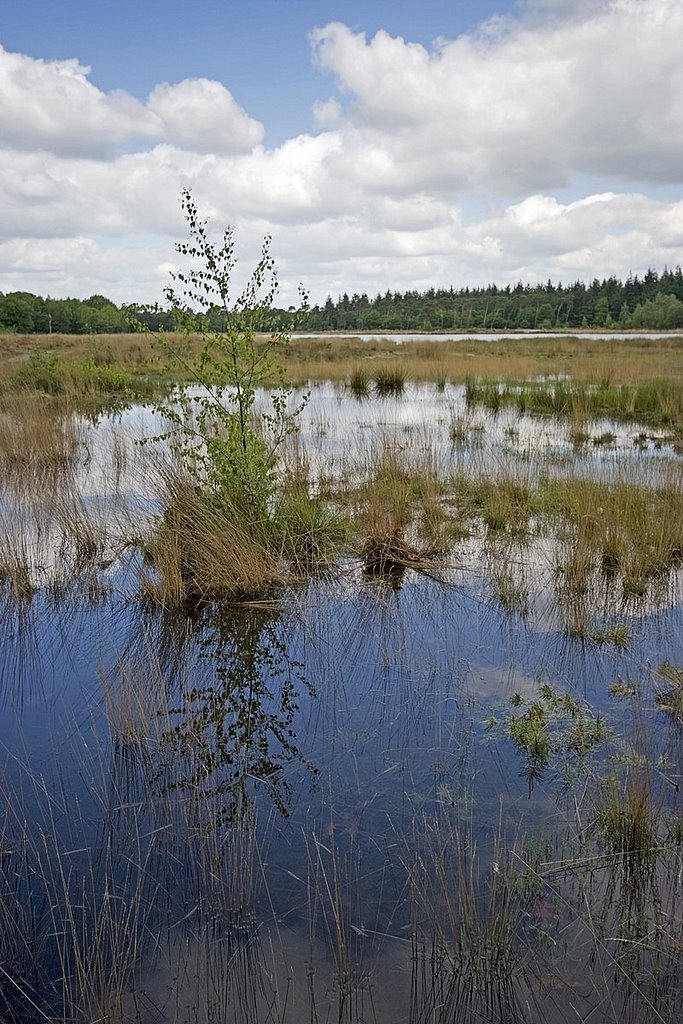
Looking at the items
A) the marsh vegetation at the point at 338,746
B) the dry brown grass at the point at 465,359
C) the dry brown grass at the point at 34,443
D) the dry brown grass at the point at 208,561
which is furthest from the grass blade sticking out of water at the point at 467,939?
A: the dry brown grass at the point at 465,359

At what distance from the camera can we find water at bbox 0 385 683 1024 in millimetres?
2543

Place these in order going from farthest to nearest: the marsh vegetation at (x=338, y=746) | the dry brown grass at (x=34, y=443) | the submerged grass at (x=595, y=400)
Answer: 1. the submerged grass at (x=595, y=400)
2. the dry brown grass at (x=34, y=443)
3. the marsh vegetation at (x=338, y=746)

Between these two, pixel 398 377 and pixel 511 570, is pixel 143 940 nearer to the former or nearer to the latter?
pixel 511 570

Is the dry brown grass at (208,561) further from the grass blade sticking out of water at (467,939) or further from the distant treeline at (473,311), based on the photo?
the distant treeline at (473,311)

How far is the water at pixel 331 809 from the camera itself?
2.54 m

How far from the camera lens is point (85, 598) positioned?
6023mm

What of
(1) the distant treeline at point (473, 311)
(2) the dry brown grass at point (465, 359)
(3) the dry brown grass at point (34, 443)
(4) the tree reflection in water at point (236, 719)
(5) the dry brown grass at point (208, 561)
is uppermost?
(1) the distant treeline at point (473, 311)

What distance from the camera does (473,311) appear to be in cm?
7338

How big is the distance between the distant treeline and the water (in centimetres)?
4922

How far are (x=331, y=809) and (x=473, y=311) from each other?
7388 centimetres

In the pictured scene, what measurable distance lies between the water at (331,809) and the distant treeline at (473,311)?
49.2 metres

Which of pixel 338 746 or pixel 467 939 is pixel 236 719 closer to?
pixel 338 746

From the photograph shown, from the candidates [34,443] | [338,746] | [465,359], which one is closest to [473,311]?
[465,359]

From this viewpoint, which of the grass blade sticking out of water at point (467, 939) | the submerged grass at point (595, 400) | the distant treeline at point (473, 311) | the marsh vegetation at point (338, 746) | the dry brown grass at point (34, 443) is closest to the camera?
the grass blade sticking out of water at point (467, 939)
